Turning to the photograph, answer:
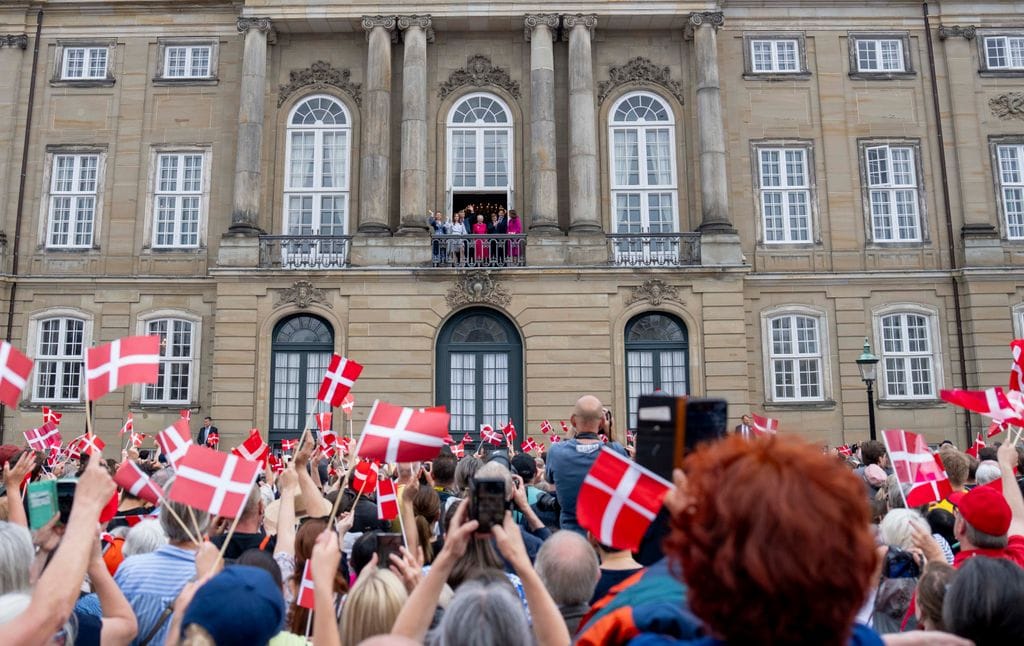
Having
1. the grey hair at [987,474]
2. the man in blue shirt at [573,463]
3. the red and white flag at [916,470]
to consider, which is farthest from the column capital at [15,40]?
the grey hair at [987,474]

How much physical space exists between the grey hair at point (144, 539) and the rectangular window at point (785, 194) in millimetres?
23828

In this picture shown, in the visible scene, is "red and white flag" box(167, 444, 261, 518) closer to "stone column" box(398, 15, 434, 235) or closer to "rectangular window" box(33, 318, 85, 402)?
"stone column" box(398, 15, 434, 235)

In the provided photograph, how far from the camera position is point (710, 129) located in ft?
83.8

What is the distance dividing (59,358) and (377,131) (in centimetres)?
1248

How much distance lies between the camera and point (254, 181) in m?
25.5

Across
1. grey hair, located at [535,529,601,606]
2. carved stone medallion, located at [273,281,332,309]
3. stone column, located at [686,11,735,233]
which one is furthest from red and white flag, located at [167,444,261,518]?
stone column, located at [686,11,735,233]

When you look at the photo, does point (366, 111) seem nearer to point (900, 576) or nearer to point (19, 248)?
point (19, 248)

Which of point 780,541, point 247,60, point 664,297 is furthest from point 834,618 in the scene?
point 247,60

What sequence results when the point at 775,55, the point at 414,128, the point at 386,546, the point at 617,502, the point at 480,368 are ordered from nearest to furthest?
the point at 617,502 → the point at 386,546 → the point at 480,368 → the point at 414,128 → the point at 775,55

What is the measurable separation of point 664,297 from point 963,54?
13.4 m

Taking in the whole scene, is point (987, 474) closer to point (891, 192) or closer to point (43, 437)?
point (43, 437)

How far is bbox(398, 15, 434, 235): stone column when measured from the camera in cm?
2506

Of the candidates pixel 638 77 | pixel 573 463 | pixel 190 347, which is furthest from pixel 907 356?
pixel 573 463

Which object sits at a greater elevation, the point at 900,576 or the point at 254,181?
the point at 254,181
